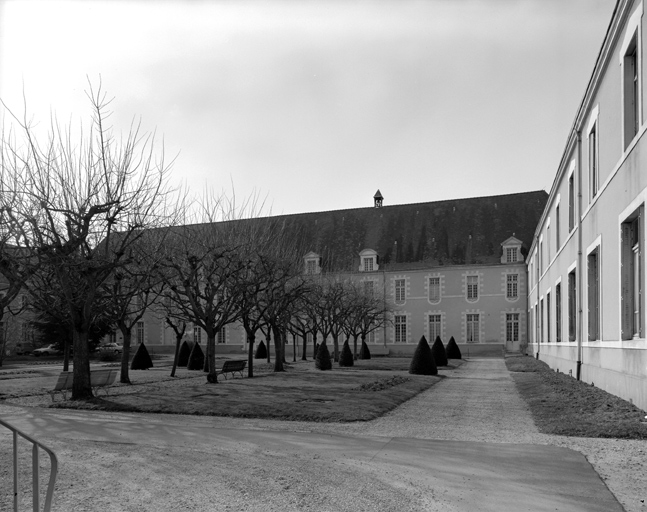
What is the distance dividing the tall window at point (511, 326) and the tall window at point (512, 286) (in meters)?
1.33

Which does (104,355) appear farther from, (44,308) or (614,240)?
(614,240)

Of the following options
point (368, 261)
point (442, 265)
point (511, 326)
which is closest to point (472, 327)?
point (511, 326)

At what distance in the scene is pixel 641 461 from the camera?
650 cm

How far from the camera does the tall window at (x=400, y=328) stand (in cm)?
4706

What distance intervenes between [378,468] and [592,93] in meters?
11.4

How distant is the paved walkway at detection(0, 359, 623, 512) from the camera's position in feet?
17.0

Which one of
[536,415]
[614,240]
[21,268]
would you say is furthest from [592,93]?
[21,268]

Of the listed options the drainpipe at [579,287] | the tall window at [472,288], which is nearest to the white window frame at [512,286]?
the tall window at [472,288]

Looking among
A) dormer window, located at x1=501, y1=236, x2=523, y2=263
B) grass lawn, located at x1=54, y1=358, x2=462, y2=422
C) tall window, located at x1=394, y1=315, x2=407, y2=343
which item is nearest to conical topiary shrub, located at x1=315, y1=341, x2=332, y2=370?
grass lawn, located at x1=54, y1=358, x2=462, y2=422

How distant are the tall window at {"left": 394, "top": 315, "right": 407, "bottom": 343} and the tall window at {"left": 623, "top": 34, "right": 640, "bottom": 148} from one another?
37053 mm

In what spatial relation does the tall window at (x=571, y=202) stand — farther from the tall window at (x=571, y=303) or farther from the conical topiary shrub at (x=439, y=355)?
the conical topiary shrub at (x=439, y=355)

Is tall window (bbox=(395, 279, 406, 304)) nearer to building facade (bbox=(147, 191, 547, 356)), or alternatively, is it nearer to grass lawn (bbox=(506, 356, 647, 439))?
building facade (bbox=(147, 191, 547, 356))

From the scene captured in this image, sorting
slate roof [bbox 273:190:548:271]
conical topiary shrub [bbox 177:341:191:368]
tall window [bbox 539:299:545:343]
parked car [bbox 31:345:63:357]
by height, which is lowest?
parked car [bbox 31:345:63:357]

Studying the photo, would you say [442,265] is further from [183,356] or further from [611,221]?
[611,221]
